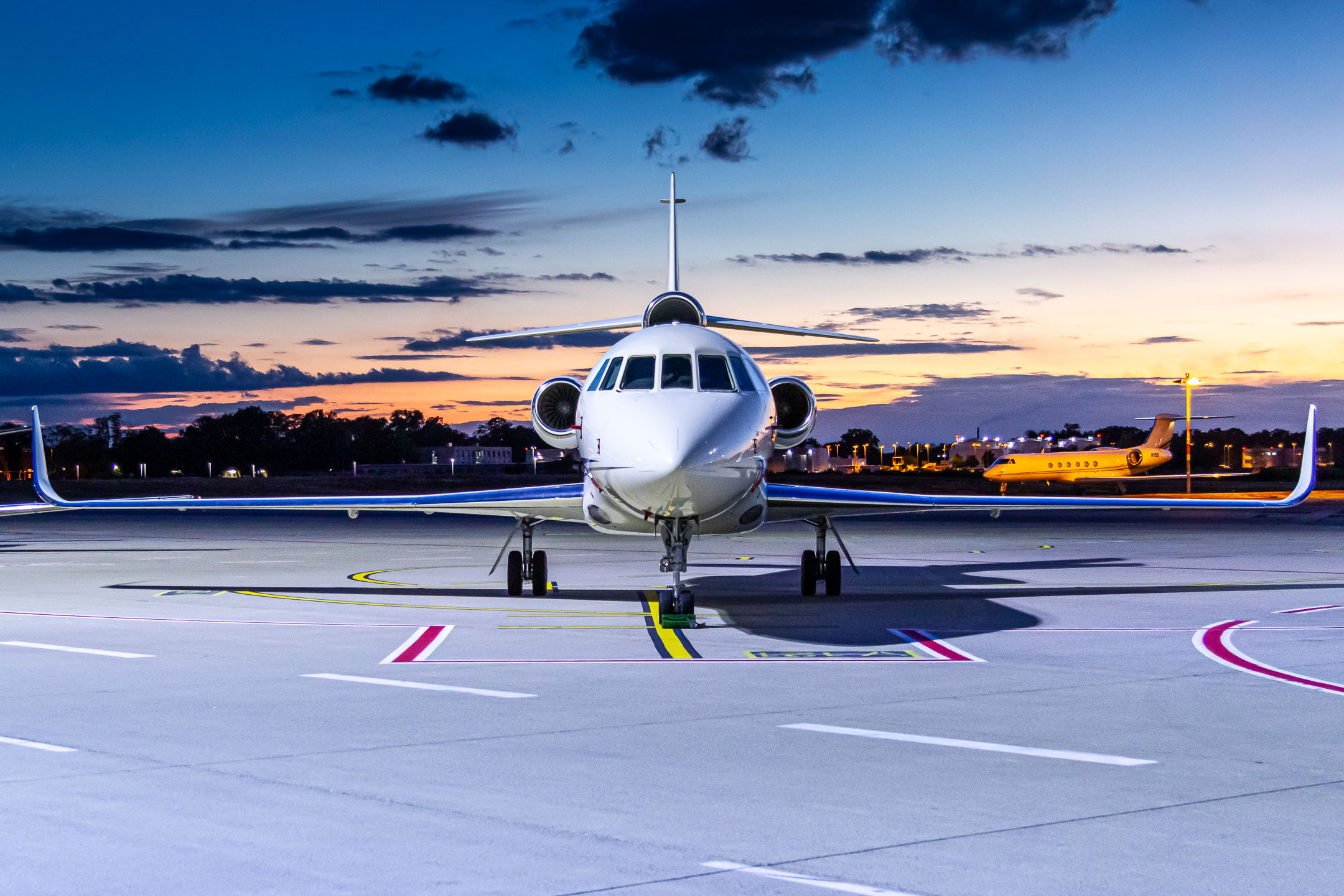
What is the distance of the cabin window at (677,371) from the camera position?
1283cm

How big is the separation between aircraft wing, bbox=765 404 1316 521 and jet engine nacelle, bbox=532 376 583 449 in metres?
3.13

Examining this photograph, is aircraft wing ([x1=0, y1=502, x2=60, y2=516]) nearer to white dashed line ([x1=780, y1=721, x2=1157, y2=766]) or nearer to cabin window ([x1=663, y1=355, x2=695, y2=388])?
cabin window ([x1=663, y1=355, x2=695, y2=388])

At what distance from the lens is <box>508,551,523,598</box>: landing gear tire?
16.8m

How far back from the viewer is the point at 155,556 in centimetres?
2609

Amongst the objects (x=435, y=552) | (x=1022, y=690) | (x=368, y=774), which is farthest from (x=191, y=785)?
(x=435, y=552)

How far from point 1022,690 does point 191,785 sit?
227 inches

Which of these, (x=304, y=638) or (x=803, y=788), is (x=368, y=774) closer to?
(x=803, y=788)

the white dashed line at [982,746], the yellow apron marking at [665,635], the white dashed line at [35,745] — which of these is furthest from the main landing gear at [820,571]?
Result: the white dashed line at [35,745]

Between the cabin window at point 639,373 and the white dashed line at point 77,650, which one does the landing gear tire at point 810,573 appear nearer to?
the cabin window at point 639,373

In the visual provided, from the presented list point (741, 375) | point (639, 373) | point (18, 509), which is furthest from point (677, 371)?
point (18, 509)

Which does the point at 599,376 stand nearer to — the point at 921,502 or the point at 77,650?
the point at 921,502

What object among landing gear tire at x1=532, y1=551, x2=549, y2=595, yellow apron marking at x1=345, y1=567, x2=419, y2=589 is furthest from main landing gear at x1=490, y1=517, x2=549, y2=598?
yellow apron marking at x1=345, y1=567, x2=419, y2=589

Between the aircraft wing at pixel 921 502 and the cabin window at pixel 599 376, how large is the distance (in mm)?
2617

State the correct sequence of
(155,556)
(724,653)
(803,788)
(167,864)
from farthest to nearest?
1. (155,556)
2. (724,653)
3. (803,788)
4. (167,864)
